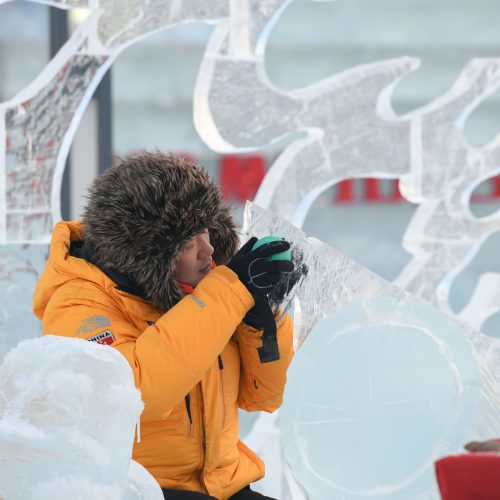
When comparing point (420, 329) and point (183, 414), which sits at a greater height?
point (420, 329)

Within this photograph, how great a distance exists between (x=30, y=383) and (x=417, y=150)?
1.91 meters

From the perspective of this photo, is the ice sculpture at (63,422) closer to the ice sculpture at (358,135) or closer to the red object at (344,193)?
the ice sculpture at (358,135)

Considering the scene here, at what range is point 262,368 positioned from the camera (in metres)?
1.87

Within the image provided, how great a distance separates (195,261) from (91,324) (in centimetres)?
25

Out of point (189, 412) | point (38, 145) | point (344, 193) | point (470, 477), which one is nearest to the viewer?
point (470, 477)

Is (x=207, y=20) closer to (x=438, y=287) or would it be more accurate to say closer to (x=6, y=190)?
(x=6, y=190)

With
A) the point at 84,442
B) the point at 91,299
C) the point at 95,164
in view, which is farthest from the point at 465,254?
the point at 84,442

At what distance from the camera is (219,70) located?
8.92ft

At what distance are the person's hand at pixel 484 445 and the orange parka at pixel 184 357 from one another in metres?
0.50

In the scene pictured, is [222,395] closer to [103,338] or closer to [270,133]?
[103,338]

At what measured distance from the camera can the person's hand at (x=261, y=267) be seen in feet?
5.45

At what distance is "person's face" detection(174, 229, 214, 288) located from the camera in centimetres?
184

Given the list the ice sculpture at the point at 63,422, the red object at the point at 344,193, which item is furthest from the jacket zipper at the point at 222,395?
the red object at the point at 344,193

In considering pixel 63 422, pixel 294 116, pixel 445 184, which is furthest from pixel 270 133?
pixel 63 422
